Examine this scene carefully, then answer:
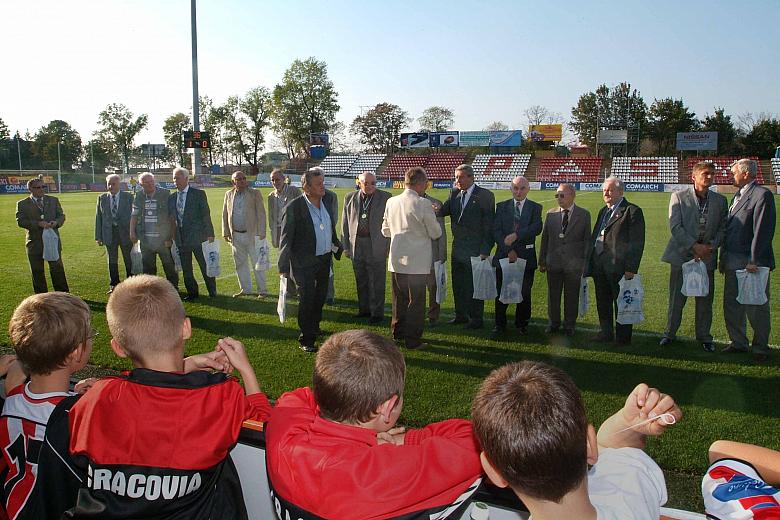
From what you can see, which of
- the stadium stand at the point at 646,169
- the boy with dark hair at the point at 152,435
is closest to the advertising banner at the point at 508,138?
the stadium stand at the point at 646,169

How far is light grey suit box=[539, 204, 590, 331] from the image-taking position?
611 centimetres

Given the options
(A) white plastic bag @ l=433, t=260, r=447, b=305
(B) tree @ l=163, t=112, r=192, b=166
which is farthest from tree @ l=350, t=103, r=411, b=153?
(A) white plastic bag @ l=433, t=260, r=447, b=305

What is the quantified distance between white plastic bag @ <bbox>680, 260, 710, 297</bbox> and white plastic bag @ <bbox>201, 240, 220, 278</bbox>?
6195 millimetres

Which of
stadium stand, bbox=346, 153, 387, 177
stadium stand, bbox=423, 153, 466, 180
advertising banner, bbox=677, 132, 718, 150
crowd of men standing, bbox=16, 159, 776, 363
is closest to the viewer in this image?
crowd of men standing, bbox=16, 159, 776, 363

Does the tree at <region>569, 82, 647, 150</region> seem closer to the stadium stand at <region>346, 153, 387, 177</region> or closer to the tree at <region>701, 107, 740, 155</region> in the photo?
the tree at <region>701, 107, 740, 155</region>

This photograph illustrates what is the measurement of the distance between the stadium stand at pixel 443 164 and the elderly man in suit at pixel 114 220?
45919mm

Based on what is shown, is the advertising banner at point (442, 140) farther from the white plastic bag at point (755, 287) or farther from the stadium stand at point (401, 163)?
the white plastic bag at point (755, 287)

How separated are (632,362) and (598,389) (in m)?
0.90

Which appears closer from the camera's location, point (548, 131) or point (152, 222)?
point (152, 222)

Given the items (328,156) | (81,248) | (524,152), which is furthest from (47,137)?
(81,248)

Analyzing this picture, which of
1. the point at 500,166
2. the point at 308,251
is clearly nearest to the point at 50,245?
the point at 308,251

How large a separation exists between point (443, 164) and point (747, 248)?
175 feet

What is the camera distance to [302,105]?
66250mm

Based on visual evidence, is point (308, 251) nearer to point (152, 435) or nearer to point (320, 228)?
point (320, 228)
